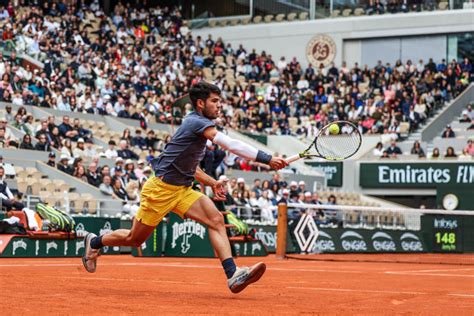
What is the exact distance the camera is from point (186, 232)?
837 inches

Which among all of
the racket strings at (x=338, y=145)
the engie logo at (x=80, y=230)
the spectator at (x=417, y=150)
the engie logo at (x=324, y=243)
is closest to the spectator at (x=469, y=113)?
the spectator at (x=417, y=150)

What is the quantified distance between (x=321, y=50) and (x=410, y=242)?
719 inches

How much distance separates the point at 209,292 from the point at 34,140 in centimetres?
1697

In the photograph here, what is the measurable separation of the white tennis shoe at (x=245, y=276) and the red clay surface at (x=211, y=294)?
15 centimetres

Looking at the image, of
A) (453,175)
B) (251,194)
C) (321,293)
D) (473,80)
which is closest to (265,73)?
(473,80)

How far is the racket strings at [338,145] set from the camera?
9.86 meters

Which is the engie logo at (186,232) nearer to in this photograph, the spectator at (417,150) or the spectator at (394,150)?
the spectator at (417,150)

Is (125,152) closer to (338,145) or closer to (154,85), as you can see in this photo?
(154,85)

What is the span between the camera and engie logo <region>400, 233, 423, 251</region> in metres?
29.3

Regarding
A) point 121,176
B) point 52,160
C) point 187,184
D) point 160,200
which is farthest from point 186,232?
point 160,200

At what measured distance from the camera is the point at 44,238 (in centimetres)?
1917

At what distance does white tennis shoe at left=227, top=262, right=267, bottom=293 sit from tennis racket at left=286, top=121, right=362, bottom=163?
4.63 ft

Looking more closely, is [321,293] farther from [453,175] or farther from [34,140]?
[453,175]

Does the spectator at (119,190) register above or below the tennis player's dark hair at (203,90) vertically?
below
